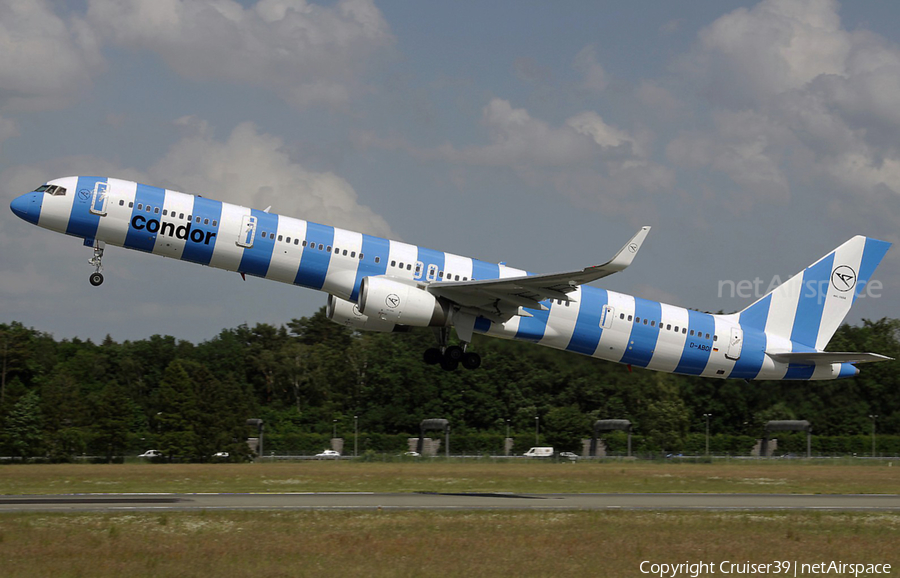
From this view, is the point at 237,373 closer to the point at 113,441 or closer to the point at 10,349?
the point at 10,349

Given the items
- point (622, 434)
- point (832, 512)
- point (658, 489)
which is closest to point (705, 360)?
point (658, 489)

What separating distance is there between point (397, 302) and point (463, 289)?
2258 mm

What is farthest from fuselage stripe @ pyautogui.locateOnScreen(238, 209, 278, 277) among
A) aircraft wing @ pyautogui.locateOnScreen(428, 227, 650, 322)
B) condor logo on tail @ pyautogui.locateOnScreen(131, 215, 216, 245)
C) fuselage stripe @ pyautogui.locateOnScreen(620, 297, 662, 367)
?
fuselage stripe @ pyautogui.locateOnScreen(620, 297, 662, 367)

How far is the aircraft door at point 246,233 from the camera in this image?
3098 centimetres

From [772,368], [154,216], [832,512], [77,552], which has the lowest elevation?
[77,552]

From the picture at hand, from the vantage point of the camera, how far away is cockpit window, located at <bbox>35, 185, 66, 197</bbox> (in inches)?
1198

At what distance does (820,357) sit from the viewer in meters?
36.3

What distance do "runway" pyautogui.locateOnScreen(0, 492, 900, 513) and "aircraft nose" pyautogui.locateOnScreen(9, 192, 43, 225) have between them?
891 cm

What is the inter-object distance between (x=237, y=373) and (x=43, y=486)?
269 feet

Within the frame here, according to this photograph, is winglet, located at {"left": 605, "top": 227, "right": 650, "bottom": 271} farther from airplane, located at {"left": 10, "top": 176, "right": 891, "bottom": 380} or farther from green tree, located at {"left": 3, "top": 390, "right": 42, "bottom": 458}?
green tree, located at {"left": 3, "top": 390, "right": 42, "bottom": 458}

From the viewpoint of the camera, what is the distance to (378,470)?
47969 mm

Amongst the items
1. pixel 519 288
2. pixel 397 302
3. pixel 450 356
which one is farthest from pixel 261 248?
pixel 519 288

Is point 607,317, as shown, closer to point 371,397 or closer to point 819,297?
point 819,297

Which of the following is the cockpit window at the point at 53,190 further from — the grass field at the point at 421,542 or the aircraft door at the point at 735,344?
the aircraft door at the point at 735,344
